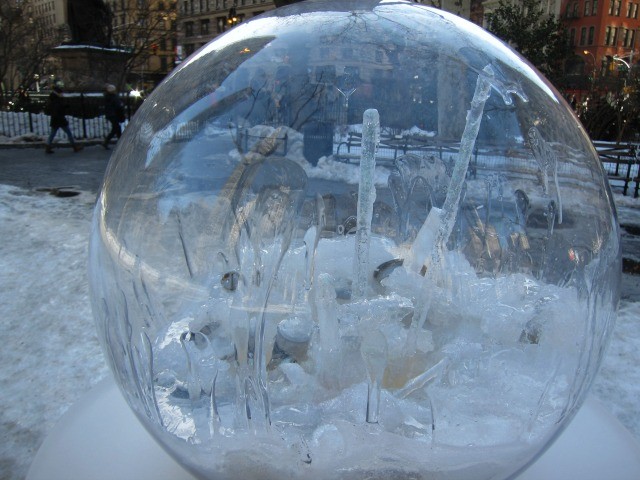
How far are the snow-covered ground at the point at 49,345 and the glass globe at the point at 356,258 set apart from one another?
1.31m

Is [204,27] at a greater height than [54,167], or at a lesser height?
greater

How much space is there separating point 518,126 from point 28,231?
5.41 m

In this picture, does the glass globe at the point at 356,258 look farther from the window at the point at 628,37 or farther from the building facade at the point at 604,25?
the window at the point at 628,37

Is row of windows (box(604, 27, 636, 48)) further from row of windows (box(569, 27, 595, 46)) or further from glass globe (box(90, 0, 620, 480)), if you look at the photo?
glass globe (box(90, 0, 620, 480))

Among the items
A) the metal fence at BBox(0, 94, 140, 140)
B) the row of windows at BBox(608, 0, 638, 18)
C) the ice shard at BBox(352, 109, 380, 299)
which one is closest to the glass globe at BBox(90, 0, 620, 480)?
the ice shard at BBox(352, 109, 380, 299)

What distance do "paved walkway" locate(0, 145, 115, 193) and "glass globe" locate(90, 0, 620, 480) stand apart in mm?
5371

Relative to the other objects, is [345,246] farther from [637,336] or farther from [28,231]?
[28,231]

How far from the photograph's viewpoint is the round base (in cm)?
165

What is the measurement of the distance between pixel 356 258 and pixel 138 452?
0.91 meters

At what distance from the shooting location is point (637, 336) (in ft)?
11.7

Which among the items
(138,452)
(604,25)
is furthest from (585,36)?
Result: (138,452)

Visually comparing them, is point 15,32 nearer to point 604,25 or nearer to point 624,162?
point 624,162

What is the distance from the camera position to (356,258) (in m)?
1.74

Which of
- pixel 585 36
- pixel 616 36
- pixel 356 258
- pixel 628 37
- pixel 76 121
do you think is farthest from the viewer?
pixel 628 37
